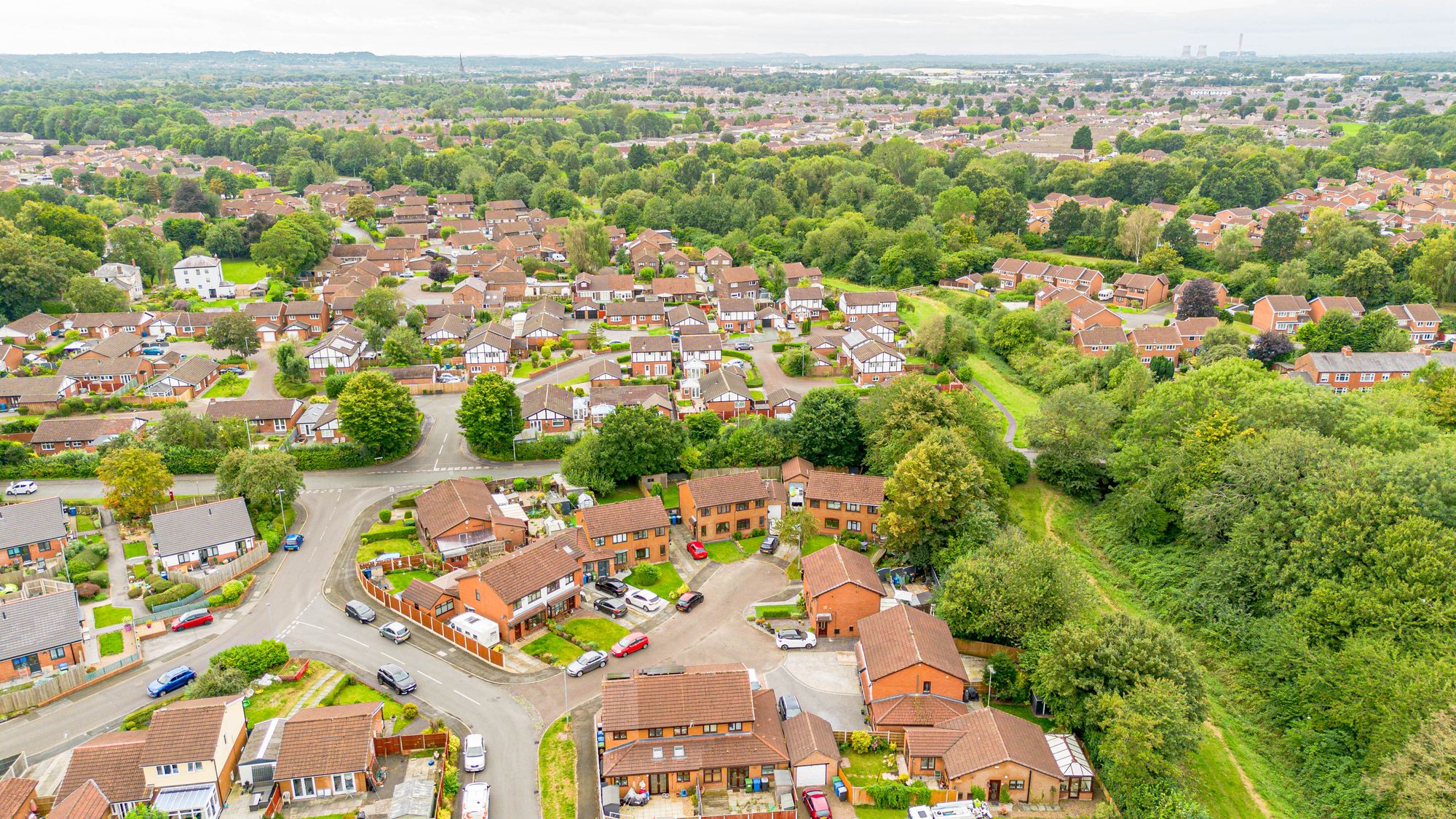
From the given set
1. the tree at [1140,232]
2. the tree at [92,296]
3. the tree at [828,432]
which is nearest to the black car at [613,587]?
the tree at [828,432]

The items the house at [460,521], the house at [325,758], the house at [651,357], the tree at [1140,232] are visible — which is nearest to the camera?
the house at [325,758]

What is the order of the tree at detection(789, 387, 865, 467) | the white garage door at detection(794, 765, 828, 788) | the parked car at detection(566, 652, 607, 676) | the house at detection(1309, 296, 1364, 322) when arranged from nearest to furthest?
the white garage door at detection(794, 765, 828, 788), the parked car at detection(566, 652, 607, 676), the tree at detection(789, 387, 865, 467), the house at detection(1309, 296, 1364, 322)

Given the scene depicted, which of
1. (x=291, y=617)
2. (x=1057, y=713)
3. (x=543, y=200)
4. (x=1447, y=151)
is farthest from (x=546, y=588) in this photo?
(x=1447, y=151)

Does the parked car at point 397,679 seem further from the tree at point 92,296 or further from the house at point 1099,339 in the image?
the tree at point 92,296

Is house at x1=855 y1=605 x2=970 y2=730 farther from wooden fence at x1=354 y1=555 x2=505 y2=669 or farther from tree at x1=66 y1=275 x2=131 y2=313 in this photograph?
tree at x1=66 y1=275 x2=131 y2=313

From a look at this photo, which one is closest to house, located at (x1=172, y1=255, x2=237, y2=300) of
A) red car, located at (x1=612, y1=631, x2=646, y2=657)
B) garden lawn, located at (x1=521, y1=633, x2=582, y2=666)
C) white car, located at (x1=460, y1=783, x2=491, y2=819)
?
garden lawn, located at (x1=521, y1=633, x2=582, y2=666)

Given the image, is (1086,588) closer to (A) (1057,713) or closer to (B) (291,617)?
(A) (1057,713)
